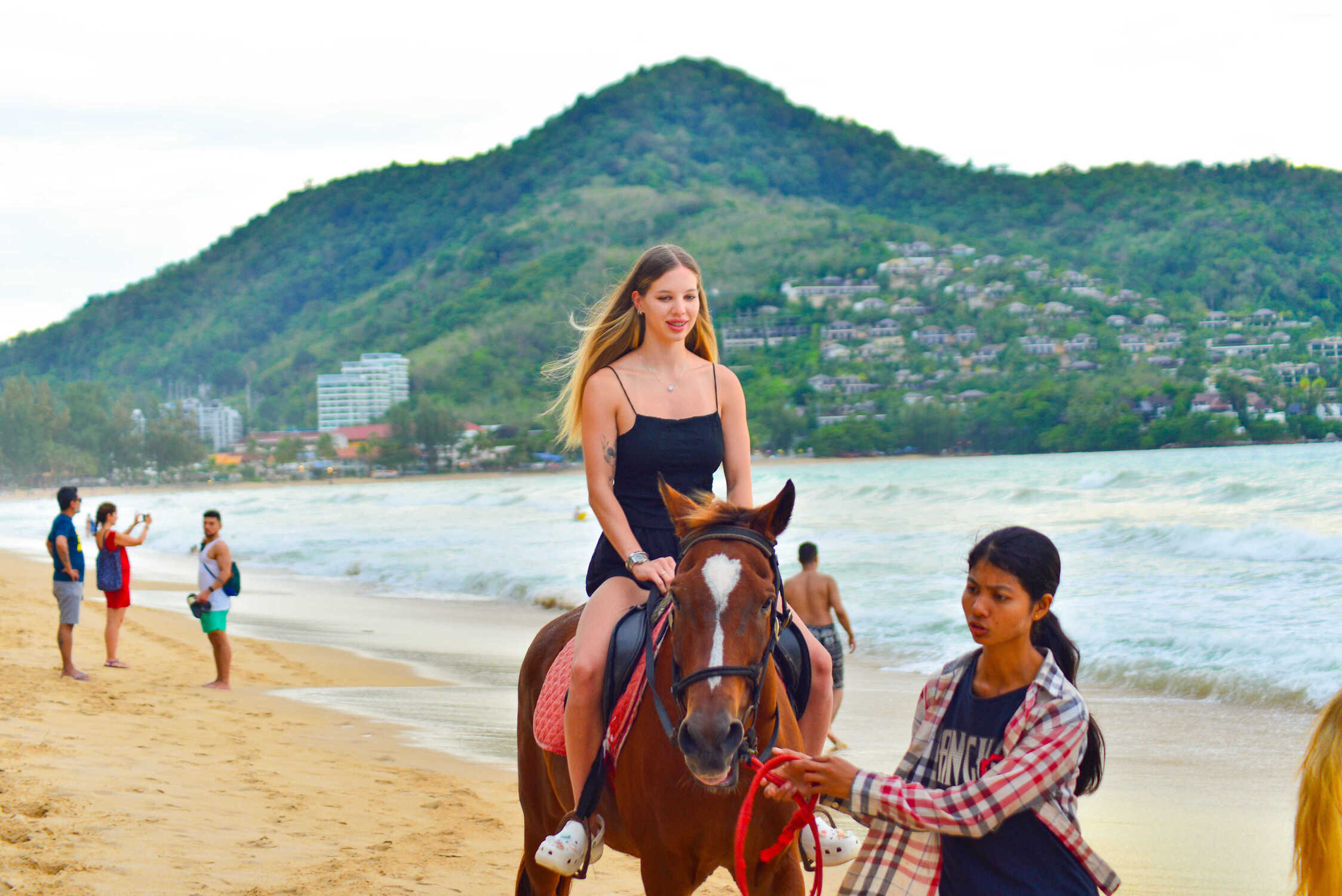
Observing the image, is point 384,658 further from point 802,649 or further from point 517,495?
point 517,495

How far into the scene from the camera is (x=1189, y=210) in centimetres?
10131

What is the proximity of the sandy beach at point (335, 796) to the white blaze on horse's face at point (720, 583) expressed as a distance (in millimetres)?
3225

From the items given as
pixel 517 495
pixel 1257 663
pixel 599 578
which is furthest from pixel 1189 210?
pixel 599 578

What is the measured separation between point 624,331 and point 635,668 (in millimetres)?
1205

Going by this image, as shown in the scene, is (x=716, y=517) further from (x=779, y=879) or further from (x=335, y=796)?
(x=335, y=796)

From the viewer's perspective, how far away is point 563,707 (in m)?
3.91

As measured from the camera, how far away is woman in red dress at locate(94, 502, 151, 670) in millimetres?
10852

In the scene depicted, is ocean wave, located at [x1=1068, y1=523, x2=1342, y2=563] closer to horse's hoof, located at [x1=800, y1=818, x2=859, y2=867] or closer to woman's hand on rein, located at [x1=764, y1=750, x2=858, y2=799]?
horse's hoof, located at [x1=800, y1=818, x2=859, y2=867]

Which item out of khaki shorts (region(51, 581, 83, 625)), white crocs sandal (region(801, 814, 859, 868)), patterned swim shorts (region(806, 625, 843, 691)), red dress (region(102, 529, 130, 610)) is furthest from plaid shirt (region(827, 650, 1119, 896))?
red dress (region(102, 529, 130, 610))

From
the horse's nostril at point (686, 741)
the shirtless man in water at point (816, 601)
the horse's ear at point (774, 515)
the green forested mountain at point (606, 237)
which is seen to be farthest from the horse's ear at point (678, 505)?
the green forested mountain at point (606, 237)

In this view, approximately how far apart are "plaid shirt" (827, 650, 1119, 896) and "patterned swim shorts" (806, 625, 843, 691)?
5479mm

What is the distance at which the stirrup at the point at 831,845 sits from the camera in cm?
338

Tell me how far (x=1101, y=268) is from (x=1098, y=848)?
331 feet

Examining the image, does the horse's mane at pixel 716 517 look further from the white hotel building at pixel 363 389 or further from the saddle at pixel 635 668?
the white hotel building at pixel 363 389
